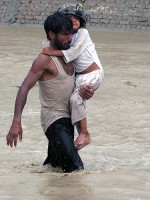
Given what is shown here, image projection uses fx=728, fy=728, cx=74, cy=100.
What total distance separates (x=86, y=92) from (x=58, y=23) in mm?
630

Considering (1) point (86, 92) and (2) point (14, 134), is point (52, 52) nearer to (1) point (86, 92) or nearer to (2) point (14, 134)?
(1) point (86, 92)

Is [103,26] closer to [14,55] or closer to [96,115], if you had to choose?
[14,55]

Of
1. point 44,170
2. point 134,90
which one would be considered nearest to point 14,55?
point 134,90

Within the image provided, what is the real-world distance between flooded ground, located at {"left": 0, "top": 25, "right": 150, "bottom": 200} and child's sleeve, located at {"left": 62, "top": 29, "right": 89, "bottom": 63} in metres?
1.00

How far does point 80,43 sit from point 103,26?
51.2ft

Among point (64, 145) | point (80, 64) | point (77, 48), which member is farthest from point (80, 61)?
point (64, 145)

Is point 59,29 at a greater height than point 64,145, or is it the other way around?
point 59,29

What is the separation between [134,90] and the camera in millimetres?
11547

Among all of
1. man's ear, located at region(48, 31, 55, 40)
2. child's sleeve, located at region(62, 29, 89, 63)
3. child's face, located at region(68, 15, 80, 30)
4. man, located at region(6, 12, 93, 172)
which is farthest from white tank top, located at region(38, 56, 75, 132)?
child's face, located at region(68, 15, 80, 30)

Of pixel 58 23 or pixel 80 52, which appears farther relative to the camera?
pixel 80 52

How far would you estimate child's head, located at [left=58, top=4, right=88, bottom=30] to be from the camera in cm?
622

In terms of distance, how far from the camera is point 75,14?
6.23 meters

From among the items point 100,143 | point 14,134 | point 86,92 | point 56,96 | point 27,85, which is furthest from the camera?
point 100,143

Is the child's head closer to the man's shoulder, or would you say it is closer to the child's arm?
the child's arm
